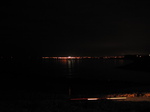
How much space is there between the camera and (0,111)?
915cm

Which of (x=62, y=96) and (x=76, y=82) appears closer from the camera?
(x=62, y=96)

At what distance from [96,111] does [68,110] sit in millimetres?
1639

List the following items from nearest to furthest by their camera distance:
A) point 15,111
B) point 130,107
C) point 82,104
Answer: point 15,111, point 130,107, point 82,104

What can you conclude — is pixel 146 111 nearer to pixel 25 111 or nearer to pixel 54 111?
pixel 54 111

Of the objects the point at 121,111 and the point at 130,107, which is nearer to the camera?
the point at 121,111

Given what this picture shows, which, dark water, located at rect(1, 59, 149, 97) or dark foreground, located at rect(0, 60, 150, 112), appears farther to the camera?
dark water, located at rect(1, 59, 149, 97)

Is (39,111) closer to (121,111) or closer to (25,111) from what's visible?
(25,111)

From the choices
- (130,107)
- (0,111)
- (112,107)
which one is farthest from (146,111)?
(0,111)

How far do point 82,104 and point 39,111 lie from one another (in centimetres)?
335

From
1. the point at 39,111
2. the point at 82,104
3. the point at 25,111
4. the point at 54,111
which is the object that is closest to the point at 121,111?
the point at 82,104

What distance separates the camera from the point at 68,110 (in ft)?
31.6

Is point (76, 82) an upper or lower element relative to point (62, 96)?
lower

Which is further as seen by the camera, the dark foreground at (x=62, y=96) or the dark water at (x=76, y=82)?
the dark water at (x=76, y=82)

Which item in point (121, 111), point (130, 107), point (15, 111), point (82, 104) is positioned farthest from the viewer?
point (82, 104)
